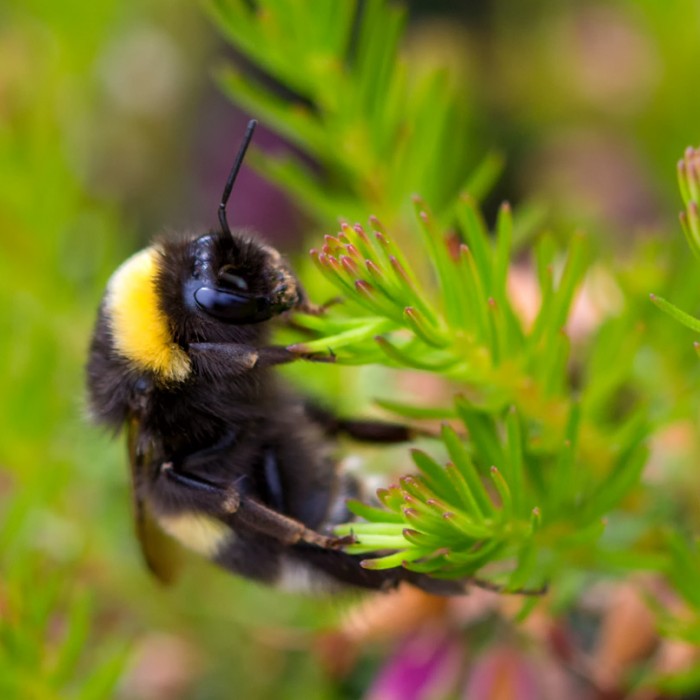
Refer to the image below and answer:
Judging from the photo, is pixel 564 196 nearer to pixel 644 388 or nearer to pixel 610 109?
pixel 610 109

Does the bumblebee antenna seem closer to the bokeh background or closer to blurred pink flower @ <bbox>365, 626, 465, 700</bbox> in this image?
the bokeh background

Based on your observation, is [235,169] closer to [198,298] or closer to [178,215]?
[198,298]

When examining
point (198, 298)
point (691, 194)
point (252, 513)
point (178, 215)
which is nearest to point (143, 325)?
point (198, 298)

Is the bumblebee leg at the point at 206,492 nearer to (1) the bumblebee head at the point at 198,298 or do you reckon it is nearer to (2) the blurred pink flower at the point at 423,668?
(1) the bumblebee head at the point at 198,298

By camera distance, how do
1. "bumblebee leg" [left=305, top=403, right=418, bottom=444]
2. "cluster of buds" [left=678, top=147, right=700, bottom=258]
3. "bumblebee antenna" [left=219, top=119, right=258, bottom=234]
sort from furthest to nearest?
"bumblebee leg" [left=305, top=403, right=418, bottom=444] → "bumblebee antenna" [left=219, top=119, right=258, bottom=234] → "cluster of buds" [left=678, top=147, right=700, bottom=258]

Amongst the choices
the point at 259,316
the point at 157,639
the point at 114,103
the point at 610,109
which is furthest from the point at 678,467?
the point at 114,103

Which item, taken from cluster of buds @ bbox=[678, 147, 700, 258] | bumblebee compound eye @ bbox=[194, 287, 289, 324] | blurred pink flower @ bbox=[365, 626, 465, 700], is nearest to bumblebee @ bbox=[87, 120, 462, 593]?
bumblebee compound eye @ bbox=[194, 287, 289, 324]
